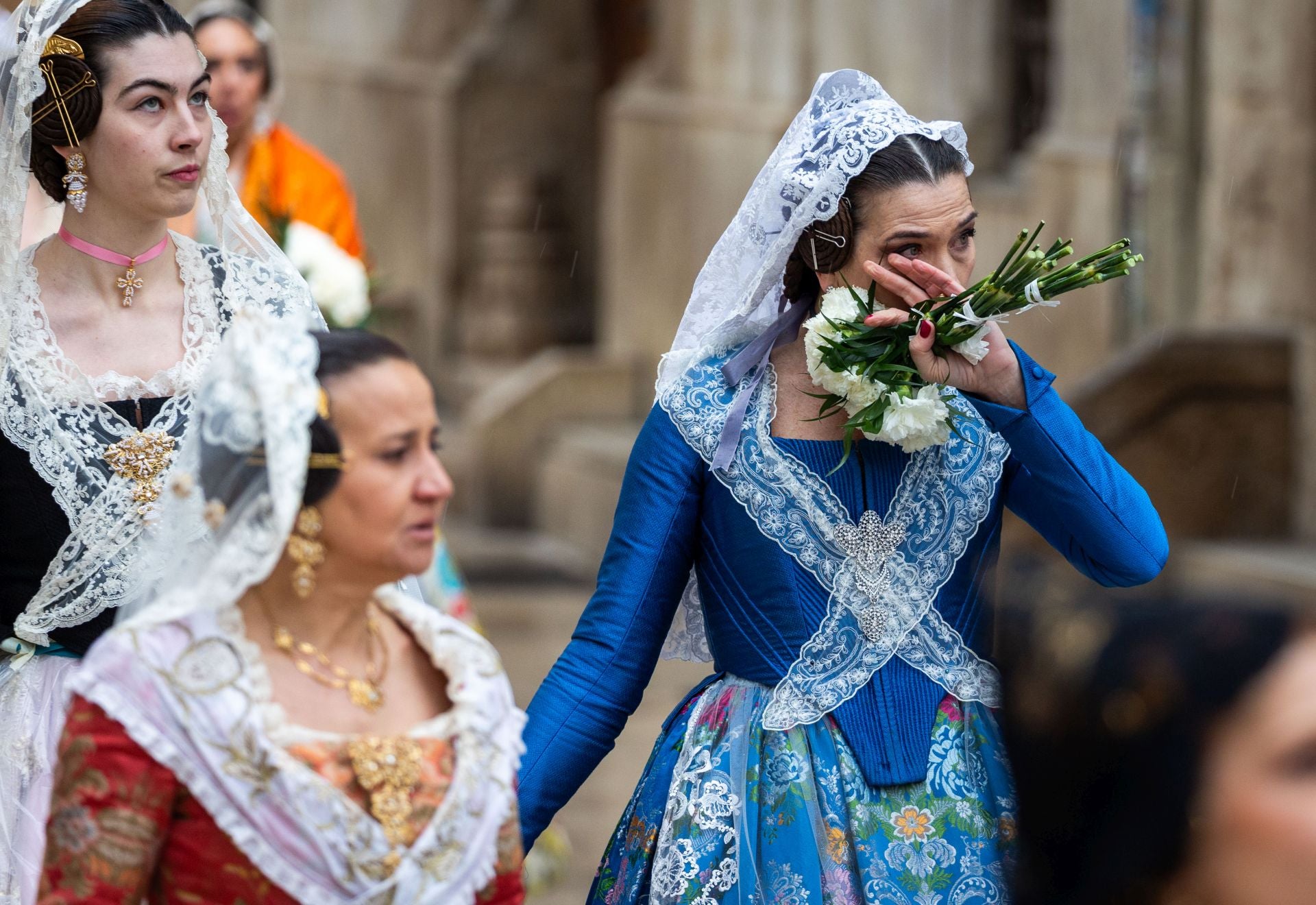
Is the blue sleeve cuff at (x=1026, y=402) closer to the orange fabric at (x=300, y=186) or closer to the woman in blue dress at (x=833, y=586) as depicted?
the woman in blue dress at (x=833, y=586)

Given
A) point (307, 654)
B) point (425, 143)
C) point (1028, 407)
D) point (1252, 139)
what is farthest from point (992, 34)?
point (307, 654)

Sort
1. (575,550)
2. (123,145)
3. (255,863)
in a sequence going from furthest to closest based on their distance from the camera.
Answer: (575,550), (123,145), (255,863)

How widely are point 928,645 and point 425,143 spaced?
12740mm

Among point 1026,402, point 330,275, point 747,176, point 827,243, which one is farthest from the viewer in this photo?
point 747,176

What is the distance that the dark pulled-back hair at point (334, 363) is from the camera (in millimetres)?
2047

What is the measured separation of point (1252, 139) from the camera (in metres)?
7.86

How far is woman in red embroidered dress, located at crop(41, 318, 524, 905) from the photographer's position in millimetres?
1989

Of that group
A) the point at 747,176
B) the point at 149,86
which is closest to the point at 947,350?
the point at 149,86

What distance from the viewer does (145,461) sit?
9.53ft

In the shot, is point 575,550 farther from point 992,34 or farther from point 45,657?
point 45,657

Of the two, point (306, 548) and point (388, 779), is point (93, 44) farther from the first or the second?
point (388, 779)

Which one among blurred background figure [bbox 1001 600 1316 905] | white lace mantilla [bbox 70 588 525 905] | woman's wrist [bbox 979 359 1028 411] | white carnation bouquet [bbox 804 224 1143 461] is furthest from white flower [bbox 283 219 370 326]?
blurred background figure [bbox 1001 600 1316 905]

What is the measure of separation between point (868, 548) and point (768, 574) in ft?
0.50

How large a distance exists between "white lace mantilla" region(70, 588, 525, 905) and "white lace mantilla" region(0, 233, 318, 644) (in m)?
0.82
